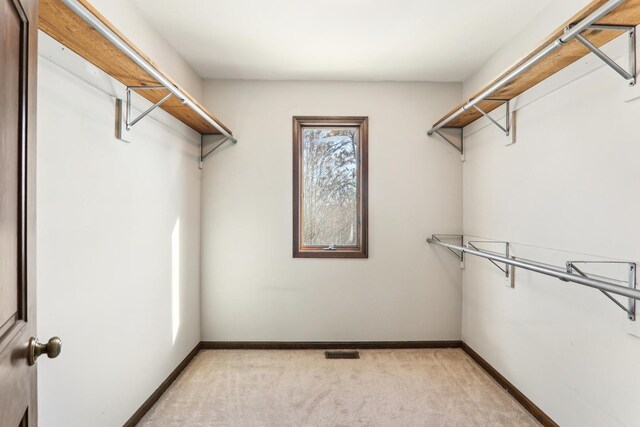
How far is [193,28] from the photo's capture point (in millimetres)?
2316

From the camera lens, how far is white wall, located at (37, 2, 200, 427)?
56.1 inches

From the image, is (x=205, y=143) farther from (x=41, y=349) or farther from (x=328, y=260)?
(x=41, y=349)

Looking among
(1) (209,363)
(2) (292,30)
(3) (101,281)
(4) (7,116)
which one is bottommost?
(1) (209,363)

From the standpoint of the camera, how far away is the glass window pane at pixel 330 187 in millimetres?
3273

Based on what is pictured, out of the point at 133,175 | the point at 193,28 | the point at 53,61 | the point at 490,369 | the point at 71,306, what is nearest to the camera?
the point at 53,61

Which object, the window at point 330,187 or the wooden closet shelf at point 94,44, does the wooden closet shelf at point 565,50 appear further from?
the wooden closet shelf at point 94,44

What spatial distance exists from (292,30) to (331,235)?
5.63ft

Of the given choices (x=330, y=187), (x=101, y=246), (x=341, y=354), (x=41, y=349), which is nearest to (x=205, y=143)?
(x=330, y=187)

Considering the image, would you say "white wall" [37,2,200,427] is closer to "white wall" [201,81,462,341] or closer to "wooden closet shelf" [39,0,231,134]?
"wooden closet shelf" [39,0,231,134]

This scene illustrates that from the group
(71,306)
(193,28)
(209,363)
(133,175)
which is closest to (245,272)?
(209,363)

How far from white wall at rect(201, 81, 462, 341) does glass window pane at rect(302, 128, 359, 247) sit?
164mm

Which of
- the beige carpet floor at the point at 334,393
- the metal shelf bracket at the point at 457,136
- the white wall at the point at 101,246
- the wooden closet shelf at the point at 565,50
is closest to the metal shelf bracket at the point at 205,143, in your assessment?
the white wall at the point at 101,246

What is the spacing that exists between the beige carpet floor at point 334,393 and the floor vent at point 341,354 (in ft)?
0.18

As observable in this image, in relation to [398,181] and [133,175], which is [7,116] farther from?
[398,181]
